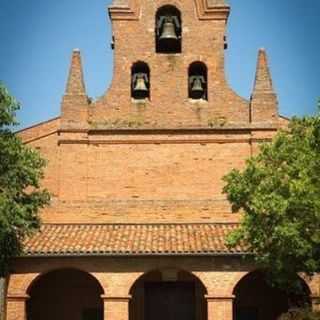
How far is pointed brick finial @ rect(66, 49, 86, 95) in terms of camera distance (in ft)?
87.7

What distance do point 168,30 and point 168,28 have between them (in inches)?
4.4

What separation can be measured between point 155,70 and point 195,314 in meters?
8.28

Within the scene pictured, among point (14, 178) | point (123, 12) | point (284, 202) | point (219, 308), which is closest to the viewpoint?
point (284, 202)

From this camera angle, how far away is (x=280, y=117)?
2659 cm

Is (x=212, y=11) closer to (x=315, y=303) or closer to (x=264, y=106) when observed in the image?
(x=264, y=106)

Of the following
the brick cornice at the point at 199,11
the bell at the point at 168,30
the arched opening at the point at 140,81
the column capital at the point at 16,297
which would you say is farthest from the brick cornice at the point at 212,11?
the column capital at the point at 16,297

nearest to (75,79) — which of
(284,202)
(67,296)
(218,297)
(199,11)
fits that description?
(199,11)

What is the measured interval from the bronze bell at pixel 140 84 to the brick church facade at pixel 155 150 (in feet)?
0.12

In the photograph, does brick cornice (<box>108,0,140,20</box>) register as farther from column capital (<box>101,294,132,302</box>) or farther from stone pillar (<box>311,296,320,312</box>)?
stone pillar (<box>311,296,320,312</box>)

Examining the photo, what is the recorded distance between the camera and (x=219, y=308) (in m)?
23.2

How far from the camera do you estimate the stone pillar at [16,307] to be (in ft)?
76.0

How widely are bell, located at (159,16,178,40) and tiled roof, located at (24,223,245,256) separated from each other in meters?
6.38

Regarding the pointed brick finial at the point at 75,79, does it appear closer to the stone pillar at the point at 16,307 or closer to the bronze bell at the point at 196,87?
the bronze bell at the point at 196,87

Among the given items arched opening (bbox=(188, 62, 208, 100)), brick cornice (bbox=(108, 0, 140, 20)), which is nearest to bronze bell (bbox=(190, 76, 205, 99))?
arched opening (bbox=(188, 62, 208, 100))
